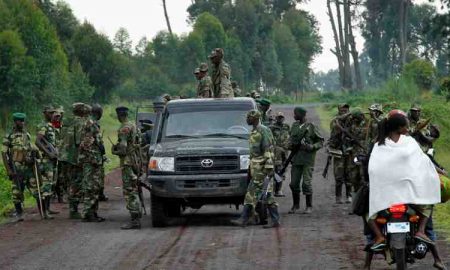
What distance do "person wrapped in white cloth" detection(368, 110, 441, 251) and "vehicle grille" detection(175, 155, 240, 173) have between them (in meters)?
5.36

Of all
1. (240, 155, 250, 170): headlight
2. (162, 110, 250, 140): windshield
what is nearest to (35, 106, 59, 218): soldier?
(162, 110, 250, 140): windshield

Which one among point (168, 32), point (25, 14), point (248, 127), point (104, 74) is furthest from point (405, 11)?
point (248, 127)

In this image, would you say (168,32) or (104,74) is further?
(168,32)

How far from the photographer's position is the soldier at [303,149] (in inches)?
666

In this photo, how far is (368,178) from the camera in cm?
1018

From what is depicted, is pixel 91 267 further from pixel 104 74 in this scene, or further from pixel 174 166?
pixel 104 74

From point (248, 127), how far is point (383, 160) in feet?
21.5

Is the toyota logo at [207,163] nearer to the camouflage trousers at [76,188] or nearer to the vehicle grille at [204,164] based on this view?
the vehicle grille at [204,164]

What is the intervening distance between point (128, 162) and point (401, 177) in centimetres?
615

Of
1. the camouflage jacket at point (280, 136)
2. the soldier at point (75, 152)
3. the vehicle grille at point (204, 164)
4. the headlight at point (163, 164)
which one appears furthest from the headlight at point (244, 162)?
the camouflage jacket at point (280, 136)

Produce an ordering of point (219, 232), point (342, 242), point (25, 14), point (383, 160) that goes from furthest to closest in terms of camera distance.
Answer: point (25, 14), point (219, 232), point (342, 242), point (383, 160)

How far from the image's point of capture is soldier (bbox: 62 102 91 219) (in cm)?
1652

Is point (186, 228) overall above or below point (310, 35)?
below

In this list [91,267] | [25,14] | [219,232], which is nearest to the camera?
[91,267]
